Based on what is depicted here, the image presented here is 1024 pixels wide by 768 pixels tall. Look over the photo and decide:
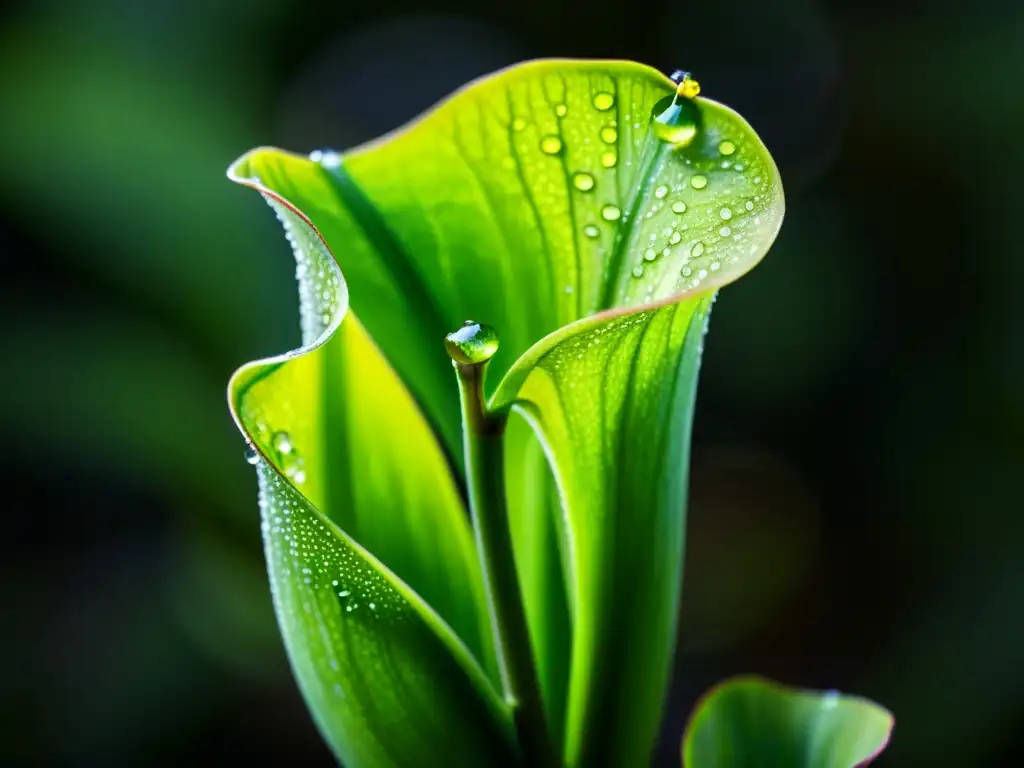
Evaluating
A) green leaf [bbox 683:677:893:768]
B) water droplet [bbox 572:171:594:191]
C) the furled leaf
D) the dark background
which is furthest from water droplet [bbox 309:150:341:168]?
the dark background

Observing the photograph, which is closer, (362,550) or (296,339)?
(362,550)

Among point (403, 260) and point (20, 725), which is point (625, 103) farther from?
point (20, 725)

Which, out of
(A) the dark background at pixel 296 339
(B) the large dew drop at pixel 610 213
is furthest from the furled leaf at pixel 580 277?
(A) the dark background at pixel 296 339

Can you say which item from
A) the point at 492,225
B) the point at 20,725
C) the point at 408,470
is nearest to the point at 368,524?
the point at 408,470

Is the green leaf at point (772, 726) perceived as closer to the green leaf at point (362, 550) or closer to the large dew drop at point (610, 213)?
the green leaf at point (362, 550)

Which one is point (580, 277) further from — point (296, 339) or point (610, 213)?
point (296, 339)

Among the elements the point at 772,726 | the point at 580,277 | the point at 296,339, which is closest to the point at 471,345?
the point at 580,277
